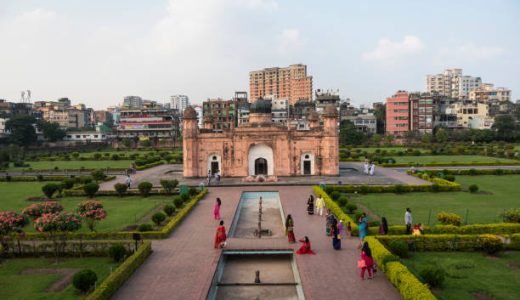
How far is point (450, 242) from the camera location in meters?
17.7

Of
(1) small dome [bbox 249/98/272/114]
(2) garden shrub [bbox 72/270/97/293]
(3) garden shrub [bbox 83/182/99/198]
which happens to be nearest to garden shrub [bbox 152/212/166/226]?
(2) garden shrub [bbox 72/270/97/293]

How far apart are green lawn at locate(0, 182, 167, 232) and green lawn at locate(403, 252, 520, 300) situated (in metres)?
14.6

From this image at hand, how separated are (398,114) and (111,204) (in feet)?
258

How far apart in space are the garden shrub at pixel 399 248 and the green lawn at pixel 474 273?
27 centimetres

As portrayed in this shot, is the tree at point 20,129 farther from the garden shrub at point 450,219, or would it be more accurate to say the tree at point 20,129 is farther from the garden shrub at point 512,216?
the garden shrub at point 512,216

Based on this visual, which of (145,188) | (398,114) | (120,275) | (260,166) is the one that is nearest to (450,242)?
(120,275)

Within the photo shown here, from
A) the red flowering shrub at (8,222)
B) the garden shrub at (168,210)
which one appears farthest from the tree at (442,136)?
the red flowering shrub at (8,222)

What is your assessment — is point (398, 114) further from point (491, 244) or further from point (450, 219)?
point (491, 244)

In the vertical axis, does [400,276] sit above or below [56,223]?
below

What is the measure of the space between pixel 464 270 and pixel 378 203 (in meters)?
12.7

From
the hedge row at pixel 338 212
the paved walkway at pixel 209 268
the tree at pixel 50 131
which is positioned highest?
the tree at pixel 50 131

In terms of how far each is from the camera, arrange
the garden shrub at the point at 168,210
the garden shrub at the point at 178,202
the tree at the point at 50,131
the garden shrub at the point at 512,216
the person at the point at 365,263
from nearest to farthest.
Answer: the person at the point at 365,263 → the garden shrub at the point at 512,216 → the garden shrub at the point at 168,210 → the garden shrub at the point at 178,202 → the tree at the point at 50,131

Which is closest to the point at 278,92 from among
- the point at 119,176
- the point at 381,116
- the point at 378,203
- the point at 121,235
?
the point at 381,116

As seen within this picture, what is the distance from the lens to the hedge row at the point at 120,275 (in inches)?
479
